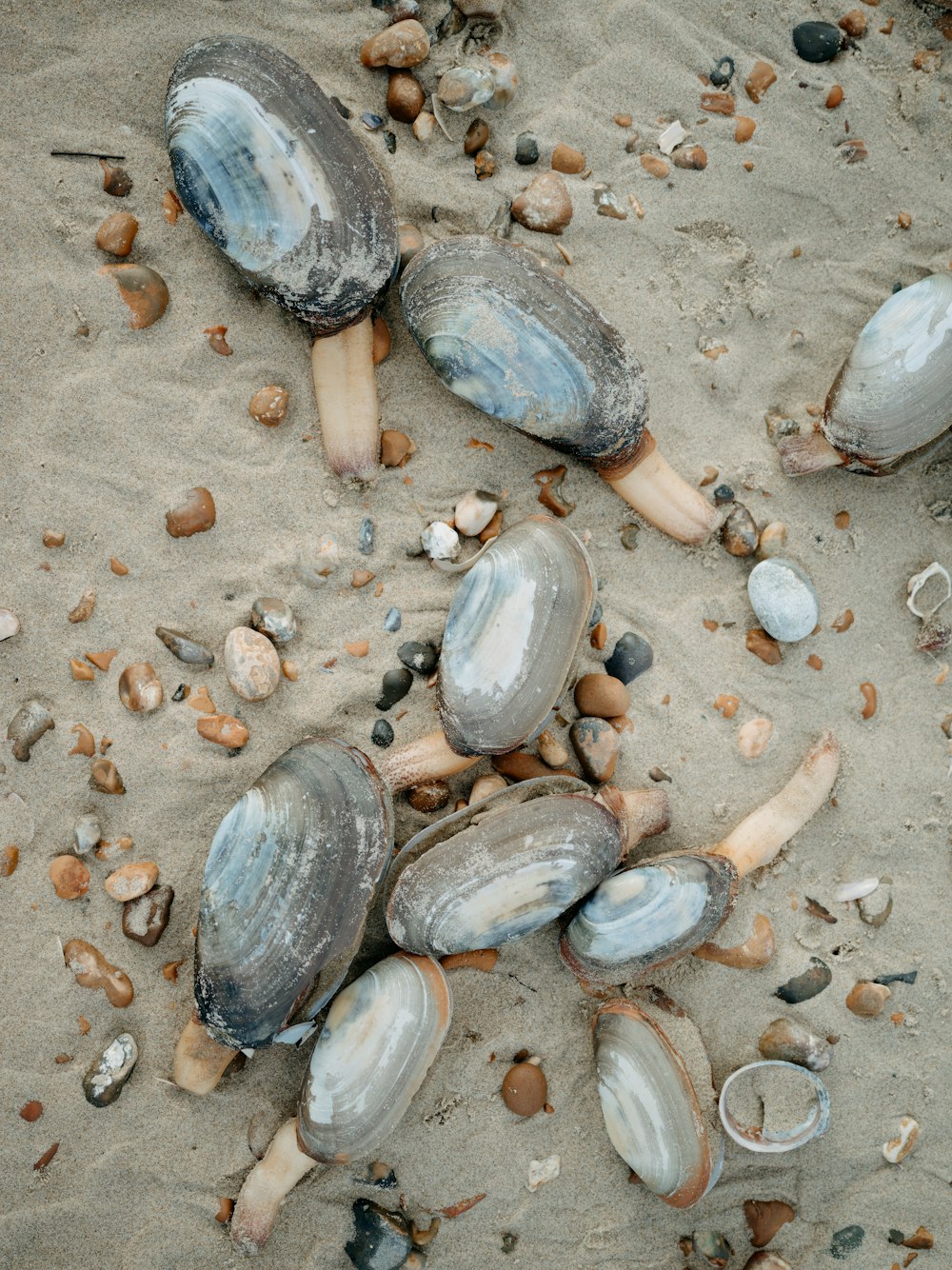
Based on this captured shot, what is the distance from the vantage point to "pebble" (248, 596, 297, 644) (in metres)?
2.58

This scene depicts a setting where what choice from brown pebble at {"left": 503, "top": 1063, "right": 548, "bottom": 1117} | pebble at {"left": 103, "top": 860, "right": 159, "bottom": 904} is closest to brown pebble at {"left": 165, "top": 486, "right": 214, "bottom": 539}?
pebble at {"left": 103, "top": 860, "right": 159, "bottom": 904}

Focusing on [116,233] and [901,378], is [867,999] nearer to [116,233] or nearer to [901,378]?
[901,378]

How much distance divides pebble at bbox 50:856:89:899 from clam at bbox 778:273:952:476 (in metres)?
2.52

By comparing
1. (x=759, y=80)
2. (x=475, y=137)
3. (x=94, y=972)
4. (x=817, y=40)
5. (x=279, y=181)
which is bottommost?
(x=94, y=972)

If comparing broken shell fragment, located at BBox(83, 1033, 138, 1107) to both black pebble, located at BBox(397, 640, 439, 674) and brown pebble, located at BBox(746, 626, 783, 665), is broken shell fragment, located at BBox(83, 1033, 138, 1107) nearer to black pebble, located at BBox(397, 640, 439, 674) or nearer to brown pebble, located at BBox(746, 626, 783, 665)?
black pebble, located at BBox(397, 640, 439, 674)

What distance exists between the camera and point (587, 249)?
8.94ft

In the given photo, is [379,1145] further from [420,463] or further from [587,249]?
[587,249]

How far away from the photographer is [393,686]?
2627 mm

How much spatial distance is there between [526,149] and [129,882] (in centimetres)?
243

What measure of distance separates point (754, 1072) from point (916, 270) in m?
2.50

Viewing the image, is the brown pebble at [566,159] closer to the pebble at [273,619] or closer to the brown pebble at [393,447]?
the brown pebble at [393,447]

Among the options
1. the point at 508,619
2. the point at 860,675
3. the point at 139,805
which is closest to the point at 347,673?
the point at 508,619

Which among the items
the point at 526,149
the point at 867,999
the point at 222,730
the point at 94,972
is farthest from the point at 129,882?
the point at 526,149

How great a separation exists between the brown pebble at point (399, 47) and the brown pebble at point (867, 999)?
3.05m
